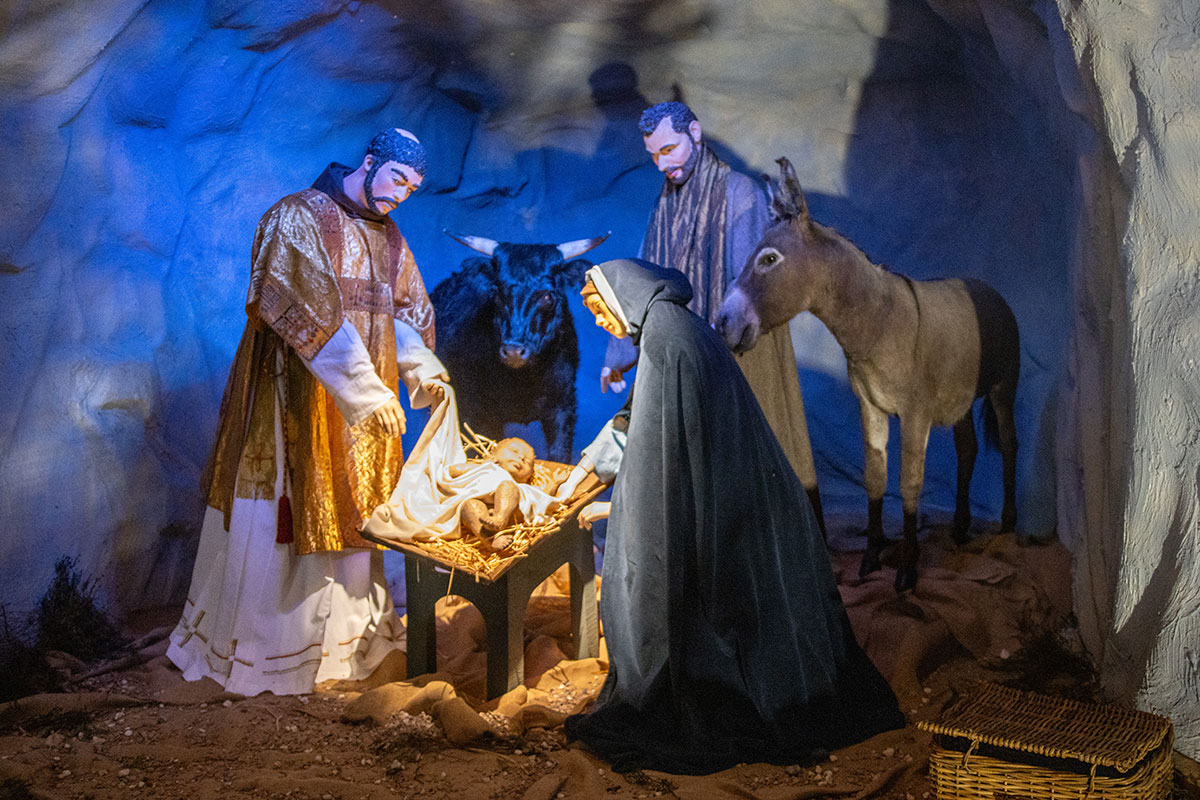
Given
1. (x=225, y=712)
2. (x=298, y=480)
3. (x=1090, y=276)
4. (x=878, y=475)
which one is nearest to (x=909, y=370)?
(x=878, y=475)

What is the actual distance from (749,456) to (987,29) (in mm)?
2725

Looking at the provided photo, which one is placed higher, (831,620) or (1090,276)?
(1090,276)

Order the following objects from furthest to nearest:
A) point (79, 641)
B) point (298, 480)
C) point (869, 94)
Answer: point (869, 94)
point (79, 641)
point (298, 480)

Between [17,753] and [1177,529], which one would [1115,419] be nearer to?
[1177,529]

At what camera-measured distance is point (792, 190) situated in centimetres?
471

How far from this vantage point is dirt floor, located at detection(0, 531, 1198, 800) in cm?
347

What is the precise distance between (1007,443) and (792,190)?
174 cm

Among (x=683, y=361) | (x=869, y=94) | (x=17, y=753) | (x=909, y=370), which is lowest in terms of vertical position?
(x=17, y=753)

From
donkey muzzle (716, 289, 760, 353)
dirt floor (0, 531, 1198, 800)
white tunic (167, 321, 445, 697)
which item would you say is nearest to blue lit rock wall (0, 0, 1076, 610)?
dirt floor (0, 531, 1198, 800)

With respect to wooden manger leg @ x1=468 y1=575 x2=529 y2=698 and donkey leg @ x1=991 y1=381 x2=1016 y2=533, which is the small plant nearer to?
wooden manger leg @ x1=468 y1=575 x2=529 y2=698

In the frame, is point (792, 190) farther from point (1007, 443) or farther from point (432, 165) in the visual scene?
→ point (432, 165)

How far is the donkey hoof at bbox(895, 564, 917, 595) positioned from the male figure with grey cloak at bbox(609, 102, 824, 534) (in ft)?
1.72

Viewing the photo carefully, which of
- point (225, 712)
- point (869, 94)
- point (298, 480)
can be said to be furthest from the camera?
point (869, 94)

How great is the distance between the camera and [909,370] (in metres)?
5.00
